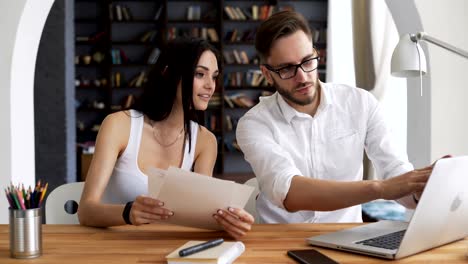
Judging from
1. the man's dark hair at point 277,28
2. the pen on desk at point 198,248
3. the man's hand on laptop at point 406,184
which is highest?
the man's dark hair at point 277,28

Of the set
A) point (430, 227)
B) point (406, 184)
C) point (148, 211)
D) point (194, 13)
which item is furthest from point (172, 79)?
point (194, 13)

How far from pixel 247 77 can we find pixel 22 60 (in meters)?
4.82

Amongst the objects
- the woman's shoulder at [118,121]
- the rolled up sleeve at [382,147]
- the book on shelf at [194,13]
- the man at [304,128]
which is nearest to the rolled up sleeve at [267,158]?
the man at [304,128]

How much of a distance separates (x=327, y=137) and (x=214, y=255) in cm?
95

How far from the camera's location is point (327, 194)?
1.66m

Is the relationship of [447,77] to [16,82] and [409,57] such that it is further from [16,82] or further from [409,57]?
[16,82]

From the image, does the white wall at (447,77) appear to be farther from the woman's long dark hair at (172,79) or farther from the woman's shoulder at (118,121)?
the woman's shoulder at (118,121)

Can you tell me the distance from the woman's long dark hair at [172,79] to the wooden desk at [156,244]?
598 mm

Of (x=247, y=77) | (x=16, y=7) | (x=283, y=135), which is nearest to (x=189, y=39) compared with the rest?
(x=283, y=135)

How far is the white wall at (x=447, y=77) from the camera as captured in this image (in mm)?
2477

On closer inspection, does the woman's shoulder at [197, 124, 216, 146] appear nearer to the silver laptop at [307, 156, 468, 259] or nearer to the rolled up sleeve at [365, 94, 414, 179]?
the rolled up sleeve at [365, 94, 414, 179]

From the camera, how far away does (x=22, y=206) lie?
134 centimetres

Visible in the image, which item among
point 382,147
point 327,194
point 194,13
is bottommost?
point 327,194

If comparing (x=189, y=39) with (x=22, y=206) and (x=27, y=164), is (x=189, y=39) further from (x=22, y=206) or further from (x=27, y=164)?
(x=27, y=164)
